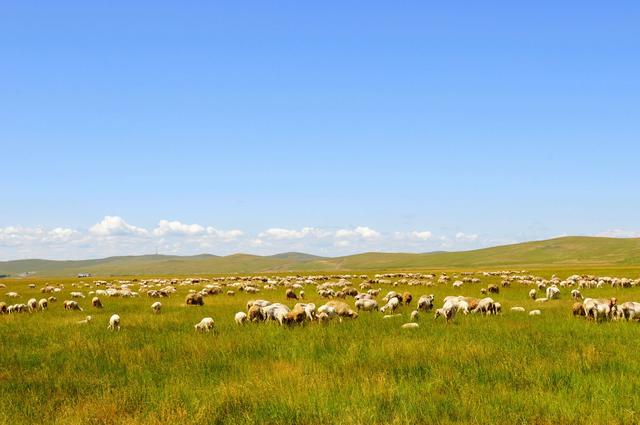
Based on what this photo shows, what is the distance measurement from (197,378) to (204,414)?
2.27 meters

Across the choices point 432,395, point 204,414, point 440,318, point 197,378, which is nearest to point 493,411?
point 432,395

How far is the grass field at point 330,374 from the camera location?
7.23 m

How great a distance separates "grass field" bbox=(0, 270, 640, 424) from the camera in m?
7.23

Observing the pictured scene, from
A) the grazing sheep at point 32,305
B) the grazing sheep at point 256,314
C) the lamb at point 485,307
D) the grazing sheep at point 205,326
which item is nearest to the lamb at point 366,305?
the lamb at point 485,307

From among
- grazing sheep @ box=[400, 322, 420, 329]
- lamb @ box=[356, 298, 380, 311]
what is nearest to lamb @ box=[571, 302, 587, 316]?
grazing sheep @ box=[400, 322, 420, 329]

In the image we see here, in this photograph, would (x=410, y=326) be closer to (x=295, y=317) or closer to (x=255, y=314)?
(x=295, y=317)

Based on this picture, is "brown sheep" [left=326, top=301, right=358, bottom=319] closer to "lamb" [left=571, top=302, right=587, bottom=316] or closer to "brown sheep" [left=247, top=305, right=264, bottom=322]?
"brown sheep" [left=247, top=305, right=264, bottom=322]

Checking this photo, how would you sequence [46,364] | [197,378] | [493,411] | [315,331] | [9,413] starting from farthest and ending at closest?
[315,331] < [46,364] < [197,378] < [9,413] < [493,411]

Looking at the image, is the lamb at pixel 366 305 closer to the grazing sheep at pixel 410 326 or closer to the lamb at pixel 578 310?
the grazing sheep at pixel 410 326

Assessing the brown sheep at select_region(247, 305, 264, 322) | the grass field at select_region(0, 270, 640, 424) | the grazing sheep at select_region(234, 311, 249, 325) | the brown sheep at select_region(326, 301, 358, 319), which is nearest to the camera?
the grass field at select_region(0, 270, 640, 424)

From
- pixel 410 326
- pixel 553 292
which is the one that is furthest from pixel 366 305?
pixel 553 292

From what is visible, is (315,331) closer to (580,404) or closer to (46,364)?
(46,364)

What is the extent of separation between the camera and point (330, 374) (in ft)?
30.4

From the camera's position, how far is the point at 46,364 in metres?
11.2
